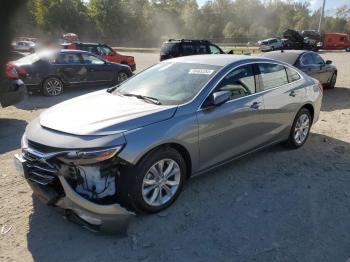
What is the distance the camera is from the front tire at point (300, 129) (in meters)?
6.02

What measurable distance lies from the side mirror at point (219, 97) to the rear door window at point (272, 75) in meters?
1.12

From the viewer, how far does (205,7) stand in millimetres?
97562

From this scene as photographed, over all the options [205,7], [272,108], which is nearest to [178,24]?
[205,7]

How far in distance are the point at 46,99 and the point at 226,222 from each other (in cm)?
892

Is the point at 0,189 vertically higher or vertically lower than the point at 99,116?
lower

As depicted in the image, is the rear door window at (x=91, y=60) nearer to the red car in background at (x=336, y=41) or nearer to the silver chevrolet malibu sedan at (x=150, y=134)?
the silver chevrolet malibu sedan at (x=150, y=134)

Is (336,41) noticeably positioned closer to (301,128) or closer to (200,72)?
(301,128)

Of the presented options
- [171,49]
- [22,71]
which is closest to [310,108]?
[22,71]

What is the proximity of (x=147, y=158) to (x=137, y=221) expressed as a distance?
0.71 m

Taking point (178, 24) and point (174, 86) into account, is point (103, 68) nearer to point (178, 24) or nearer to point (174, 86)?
point (174, 86)

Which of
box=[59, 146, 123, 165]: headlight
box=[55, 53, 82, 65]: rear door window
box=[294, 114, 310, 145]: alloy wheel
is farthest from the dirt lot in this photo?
box=[55, 53, 82, 65]: rear door window

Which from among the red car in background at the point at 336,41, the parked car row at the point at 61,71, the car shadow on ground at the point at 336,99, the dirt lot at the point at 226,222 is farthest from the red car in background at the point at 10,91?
the red car in background at the point at 336,41

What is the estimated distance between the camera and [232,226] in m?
3.89

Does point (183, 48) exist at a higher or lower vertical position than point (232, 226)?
higher
